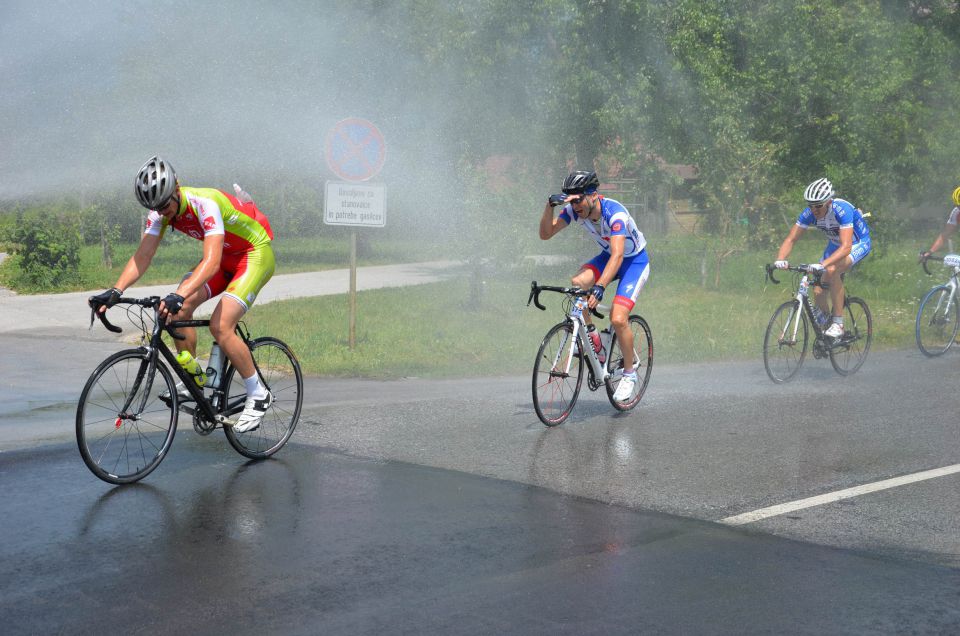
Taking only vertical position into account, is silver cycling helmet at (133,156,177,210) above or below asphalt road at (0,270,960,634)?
above

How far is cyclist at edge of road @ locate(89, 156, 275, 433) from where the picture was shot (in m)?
6.61

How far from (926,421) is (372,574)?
5.65 m

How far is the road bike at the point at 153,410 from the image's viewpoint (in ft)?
21.1

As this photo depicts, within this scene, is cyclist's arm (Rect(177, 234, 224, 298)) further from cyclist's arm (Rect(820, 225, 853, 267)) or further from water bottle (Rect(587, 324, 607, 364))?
cyclist's arm (Rect(820, 225, 853, 267))

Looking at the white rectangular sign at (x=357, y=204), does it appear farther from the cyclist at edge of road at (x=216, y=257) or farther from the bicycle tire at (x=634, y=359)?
the cyclist at edge of road at (x=216, y=257)

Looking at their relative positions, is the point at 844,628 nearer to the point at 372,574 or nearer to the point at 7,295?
the point at 372,574

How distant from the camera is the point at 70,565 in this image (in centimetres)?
508

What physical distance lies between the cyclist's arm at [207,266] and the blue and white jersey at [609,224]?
119 inches

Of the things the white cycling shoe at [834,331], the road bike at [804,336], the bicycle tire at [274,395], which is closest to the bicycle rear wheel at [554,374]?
the bicycle tire at [274,395]

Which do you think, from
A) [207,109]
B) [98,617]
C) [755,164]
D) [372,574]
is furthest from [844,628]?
[207,109]

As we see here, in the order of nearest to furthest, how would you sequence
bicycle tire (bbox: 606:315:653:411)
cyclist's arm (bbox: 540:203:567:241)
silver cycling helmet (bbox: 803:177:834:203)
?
cyclist's arm (bbox: 540:203:567:241), bicycle tire (bbox: 606:315:653:411), silver cycling helmet (bbox: 803:177:834:203)

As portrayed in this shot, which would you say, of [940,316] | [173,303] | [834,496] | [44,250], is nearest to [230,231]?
[173,303]

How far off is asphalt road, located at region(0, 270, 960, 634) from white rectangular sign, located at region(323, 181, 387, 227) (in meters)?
3.94

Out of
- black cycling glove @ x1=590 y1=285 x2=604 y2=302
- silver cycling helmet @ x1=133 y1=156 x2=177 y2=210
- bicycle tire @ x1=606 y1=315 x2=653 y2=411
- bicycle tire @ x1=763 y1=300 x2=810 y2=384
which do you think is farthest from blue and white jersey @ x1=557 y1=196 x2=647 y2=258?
silver cycling helmet @ x1=133 y1=156 x2=177 y2=210
